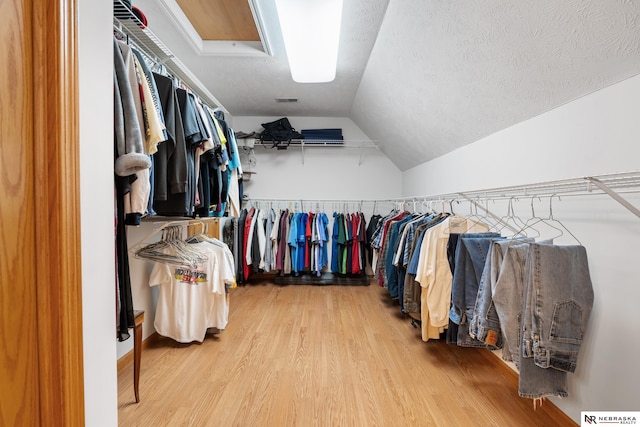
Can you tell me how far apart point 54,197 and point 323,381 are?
181 centimetres

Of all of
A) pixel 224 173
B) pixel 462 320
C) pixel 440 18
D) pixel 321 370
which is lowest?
pixel 321 370

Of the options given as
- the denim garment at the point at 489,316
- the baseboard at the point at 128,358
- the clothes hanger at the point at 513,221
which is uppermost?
the clothes hanger at the point at 513,221

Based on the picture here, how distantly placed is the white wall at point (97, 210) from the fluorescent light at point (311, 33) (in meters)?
1.14

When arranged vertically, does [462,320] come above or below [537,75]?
below

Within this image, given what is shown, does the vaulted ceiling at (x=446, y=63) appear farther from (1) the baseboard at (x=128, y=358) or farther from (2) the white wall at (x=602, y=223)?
→ (1) the baseboard at (x=128, y=358)

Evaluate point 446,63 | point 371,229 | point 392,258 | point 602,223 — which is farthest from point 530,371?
A: point 371,229

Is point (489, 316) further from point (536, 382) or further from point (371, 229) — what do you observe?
point (371, 229)

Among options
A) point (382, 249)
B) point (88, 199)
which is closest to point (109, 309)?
point (88, 199)

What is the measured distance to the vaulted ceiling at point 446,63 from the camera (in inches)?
47.4

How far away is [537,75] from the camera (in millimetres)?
1494

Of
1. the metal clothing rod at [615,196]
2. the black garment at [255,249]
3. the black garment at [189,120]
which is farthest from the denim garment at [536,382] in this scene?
the black garment at [255,249]

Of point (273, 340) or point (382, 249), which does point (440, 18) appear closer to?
point (382, 249)

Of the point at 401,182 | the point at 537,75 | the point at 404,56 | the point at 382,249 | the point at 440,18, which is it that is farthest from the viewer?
the point at 401,182

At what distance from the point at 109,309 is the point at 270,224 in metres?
3.25
